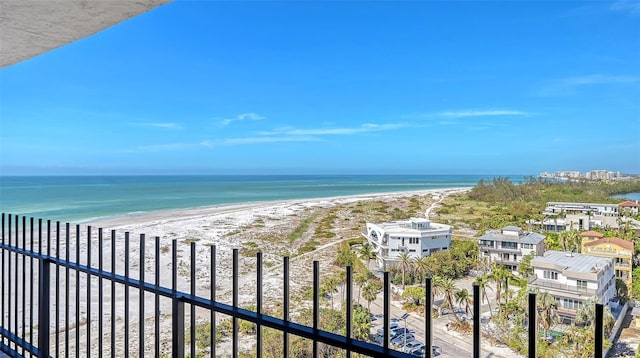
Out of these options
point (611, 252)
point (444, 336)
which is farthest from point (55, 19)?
point (611, 252)

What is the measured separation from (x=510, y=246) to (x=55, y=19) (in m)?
15.6

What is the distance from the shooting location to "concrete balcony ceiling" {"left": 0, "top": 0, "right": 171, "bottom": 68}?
1358 mm

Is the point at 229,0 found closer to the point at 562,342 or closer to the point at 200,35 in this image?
the point at 200,35

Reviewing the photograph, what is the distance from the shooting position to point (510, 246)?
46.9 ft

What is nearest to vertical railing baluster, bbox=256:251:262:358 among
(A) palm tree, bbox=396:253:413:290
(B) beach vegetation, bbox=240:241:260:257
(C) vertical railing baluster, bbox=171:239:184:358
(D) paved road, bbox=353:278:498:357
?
(C) vertical railing baluster, bbox=171:239:184:358

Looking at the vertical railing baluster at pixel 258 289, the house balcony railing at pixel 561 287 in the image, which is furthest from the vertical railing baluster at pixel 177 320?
the house balcony railing at pixel 561 287

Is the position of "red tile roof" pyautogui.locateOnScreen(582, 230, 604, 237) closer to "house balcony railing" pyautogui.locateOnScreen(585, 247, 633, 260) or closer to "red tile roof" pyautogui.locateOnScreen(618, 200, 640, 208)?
"house balcony railing" pyautogui.locateOnScreen(585, 247, 633, 260)

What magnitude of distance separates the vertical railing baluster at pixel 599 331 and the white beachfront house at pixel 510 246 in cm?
1408

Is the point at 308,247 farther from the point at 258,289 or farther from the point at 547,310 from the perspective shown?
the point at 258,289

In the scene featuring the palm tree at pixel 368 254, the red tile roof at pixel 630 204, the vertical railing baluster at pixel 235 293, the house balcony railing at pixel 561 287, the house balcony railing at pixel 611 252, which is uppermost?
the vertical railing baluster at pixel 235 293

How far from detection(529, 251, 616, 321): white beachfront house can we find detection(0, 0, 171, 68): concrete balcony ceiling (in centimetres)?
988

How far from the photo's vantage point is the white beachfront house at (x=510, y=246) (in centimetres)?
1336

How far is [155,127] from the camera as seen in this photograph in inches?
2106

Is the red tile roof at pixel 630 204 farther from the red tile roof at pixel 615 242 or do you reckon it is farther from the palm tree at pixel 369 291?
the palm tree at pixel 369 291
